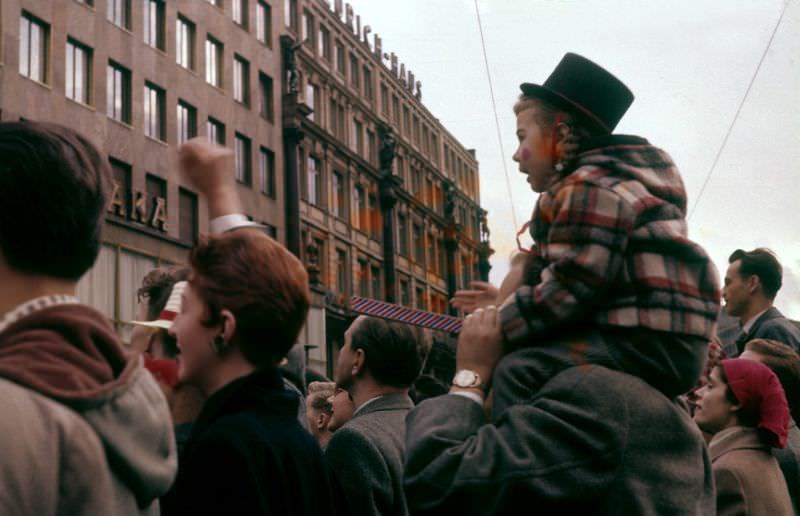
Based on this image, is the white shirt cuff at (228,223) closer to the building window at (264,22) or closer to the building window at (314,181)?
the building window at (264,22)

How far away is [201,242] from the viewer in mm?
2883

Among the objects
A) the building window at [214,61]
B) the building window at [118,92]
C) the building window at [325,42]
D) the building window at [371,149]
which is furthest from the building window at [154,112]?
the building window at [371,149]

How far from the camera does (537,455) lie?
251 centimetres

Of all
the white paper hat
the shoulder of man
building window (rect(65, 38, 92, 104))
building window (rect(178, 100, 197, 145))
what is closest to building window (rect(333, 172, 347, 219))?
building window (rect(178, 100, 197, 145))

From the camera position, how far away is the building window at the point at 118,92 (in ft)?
99.0

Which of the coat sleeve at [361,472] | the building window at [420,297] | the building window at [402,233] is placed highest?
the building window at [402,233]

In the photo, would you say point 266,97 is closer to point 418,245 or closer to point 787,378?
point 418,245

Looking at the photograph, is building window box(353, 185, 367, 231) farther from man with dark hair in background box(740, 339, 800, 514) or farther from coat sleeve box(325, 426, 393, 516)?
coat sleeve box(325, 426, 393, 516)

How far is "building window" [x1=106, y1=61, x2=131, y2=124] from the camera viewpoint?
A: 30172 mm

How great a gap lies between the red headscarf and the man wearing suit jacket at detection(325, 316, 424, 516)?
1.43 metres

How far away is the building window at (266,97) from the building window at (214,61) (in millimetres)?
2896

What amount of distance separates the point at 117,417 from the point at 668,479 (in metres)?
1.33

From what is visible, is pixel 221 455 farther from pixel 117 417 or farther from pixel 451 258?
pixel 451 258

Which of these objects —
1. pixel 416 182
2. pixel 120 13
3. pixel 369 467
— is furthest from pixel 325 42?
pixel 369 467
